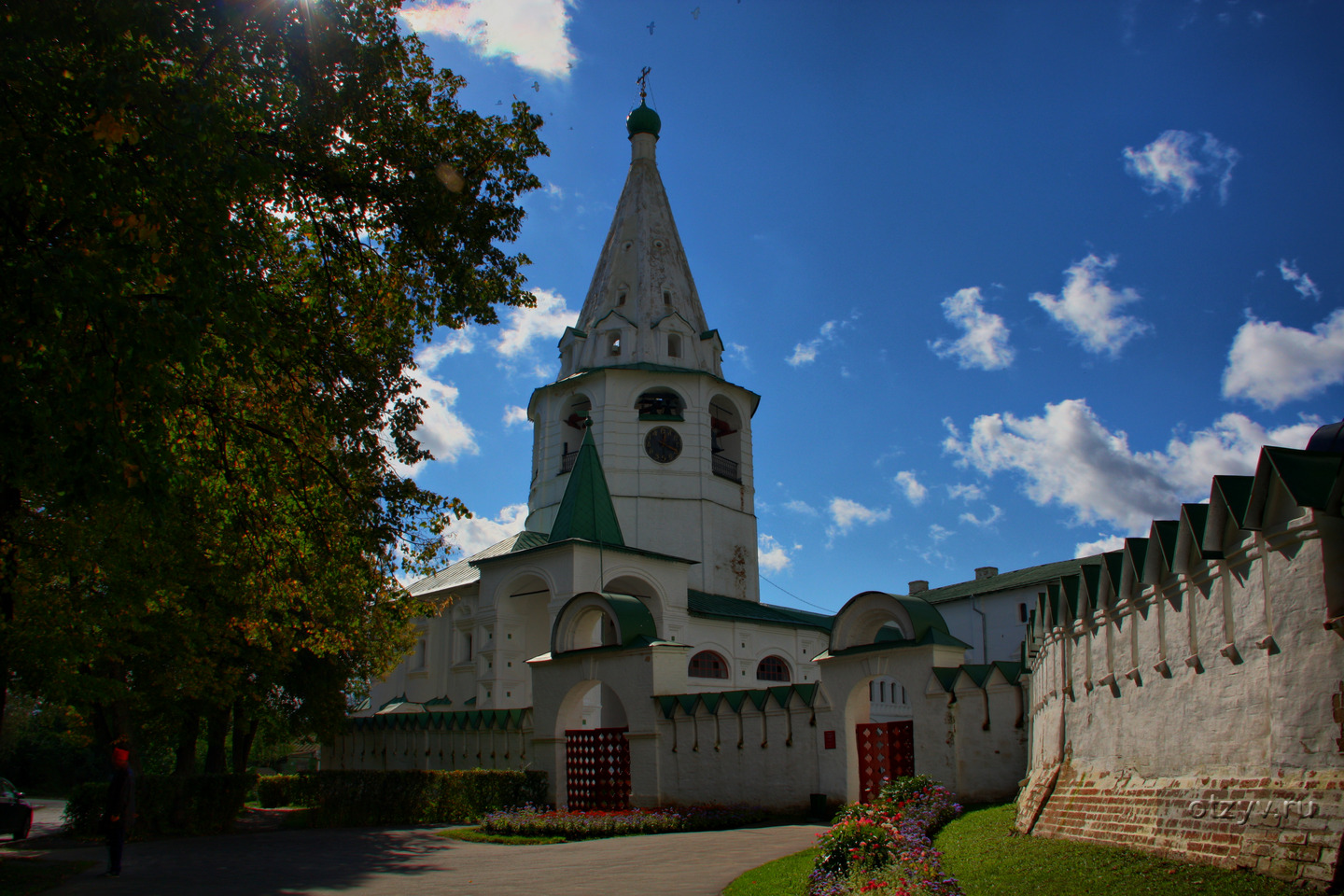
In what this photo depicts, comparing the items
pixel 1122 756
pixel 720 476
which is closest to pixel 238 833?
pixel 1122 756

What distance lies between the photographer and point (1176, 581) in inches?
285

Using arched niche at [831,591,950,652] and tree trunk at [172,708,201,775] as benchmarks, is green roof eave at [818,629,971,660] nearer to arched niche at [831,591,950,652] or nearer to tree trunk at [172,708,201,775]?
arched niche at [831,591,950,652]

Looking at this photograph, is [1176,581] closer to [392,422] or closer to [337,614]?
[392,422]

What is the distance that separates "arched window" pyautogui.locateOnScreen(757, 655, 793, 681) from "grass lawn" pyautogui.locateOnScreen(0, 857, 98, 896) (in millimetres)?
20876

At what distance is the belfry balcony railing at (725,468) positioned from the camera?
108 ft

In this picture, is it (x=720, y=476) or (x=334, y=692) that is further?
(x=720, y=476)

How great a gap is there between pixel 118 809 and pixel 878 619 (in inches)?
412

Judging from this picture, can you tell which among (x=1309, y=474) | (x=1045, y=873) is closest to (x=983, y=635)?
(x=1045, y=873)

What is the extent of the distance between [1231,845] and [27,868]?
12.7 m

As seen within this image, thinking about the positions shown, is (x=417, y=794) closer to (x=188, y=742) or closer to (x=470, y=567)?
(x=188, y=742)

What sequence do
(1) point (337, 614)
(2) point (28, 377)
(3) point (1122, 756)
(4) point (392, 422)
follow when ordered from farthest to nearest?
1. (1) point (337, 614)
2. (4) point (392, 422)
3. (3) point (1122, 756)
4. (2) point (28, 377)

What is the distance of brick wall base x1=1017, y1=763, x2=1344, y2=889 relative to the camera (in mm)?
5027

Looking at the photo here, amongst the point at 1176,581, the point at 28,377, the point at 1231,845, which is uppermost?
the point at 28,377

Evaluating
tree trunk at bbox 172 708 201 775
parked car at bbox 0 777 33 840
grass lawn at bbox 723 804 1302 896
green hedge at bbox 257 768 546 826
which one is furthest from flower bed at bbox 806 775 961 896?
tree trunk at bbox 172 708 201 775
